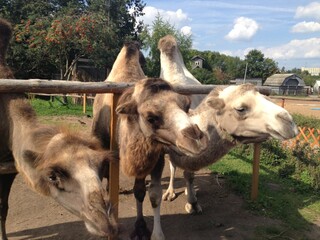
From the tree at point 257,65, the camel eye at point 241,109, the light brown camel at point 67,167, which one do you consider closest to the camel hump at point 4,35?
the light brown camel at point 67,167

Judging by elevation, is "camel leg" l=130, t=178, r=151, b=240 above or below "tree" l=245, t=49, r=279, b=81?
below

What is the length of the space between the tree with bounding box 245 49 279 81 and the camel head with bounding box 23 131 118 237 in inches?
2903

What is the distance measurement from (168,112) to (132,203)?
286 cm

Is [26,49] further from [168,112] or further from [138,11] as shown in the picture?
[168,112]

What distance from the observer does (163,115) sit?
132 inches

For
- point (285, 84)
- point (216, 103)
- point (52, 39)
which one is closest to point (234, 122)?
point (216, 103)

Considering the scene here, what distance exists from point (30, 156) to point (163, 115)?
4.15ft

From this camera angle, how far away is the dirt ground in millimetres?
4652

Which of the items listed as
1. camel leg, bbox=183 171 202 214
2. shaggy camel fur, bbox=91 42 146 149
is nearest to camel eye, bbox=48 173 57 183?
shaggy camel fur, bbox=91 42 146 149

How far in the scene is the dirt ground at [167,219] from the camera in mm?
4652

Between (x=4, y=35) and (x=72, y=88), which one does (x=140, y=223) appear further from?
(x=4, y=35)

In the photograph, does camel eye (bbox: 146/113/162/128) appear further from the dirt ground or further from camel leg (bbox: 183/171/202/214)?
camel leg (bbox: 183/171/202/214)

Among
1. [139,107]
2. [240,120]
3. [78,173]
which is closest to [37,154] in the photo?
[78,173]

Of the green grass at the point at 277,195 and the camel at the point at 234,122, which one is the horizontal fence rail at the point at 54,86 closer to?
the camel at the point at 234,122
